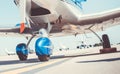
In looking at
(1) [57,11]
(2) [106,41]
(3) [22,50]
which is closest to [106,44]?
(2) [106,41]

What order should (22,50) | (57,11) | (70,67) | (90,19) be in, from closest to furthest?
1. (70,67)
2. (57,11)
3. (22,50)
4. (90,19)

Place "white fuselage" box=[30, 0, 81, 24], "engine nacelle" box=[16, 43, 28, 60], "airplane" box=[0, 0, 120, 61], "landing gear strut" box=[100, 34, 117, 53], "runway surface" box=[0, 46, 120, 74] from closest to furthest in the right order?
"runway surface" box=[0, 46, 120, 74] < "airplane" box=[0, 0, 120, 61] < "white fuselage" box=[30, 0, 81, 24] < "engine nacelle" box=[16, 43, 28, 60] < "landing gear strut" box=[100, 34, 117, 53]

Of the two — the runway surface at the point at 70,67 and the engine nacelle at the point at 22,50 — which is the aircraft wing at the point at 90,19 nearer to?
the engine nacelle at the point at 22,50

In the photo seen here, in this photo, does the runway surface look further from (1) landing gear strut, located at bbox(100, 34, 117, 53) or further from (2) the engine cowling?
(1) landing gear strut, located at bbox(100, 34, 117, 53)

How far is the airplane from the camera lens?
1341 cm

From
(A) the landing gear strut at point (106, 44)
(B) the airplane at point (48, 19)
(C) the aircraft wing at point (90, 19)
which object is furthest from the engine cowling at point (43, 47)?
(A) the landing gear strut at point (106, 44)

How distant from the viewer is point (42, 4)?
44.9ft

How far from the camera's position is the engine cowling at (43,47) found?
43.5ft

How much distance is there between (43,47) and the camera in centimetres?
1330

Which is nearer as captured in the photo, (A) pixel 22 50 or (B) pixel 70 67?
(B) pixel 70 67

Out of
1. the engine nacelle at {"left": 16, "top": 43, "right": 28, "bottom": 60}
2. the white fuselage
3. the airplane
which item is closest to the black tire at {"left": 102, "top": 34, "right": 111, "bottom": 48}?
the airplane

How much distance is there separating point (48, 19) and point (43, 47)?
1.95m

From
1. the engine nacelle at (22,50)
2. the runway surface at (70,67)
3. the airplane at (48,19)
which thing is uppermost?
the airplane at (48,19)

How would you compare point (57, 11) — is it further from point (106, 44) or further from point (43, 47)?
point (106, 44)
